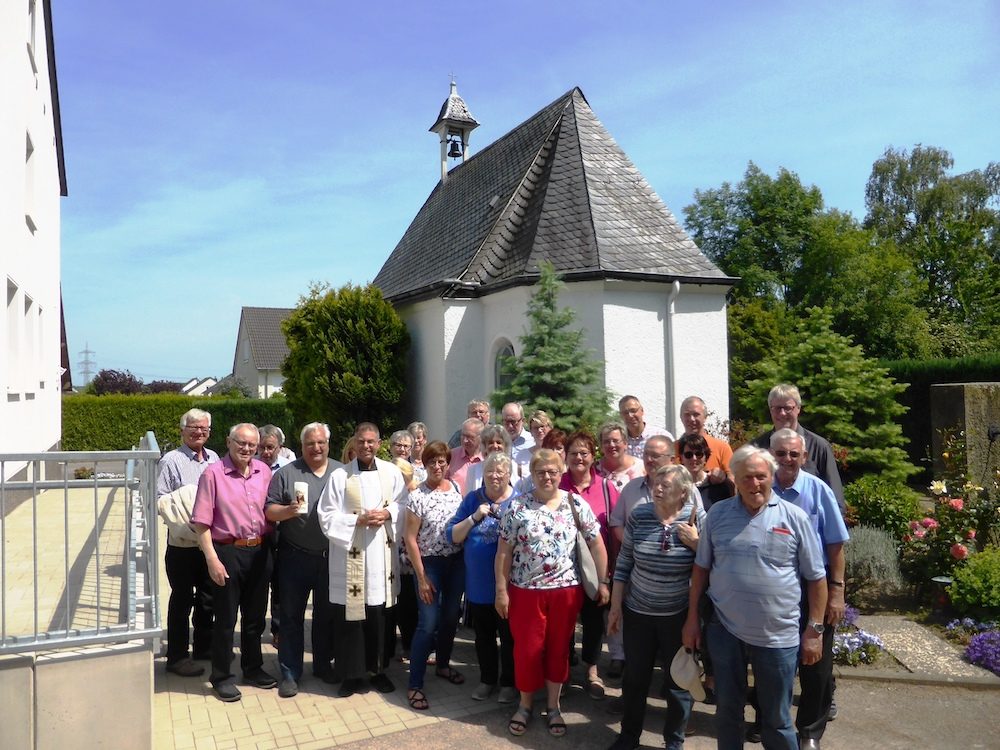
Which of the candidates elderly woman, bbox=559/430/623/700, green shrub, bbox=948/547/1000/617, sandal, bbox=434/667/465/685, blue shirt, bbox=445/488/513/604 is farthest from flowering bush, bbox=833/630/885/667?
sandal, bbox=434/667/465/685

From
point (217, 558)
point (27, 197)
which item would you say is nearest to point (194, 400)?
point (27, 197)

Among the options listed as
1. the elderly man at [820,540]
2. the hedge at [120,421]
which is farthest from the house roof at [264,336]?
the elderly man at [820,540]

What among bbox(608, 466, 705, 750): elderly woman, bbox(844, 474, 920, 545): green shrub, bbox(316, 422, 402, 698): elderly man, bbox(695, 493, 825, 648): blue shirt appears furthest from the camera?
bbox(844, 474, 920, 545): green shrub

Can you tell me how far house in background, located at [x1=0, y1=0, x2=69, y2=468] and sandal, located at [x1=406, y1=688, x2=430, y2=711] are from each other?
3656 millimetres

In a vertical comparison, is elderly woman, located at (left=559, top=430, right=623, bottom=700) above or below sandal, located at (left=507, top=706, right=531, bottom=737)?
above

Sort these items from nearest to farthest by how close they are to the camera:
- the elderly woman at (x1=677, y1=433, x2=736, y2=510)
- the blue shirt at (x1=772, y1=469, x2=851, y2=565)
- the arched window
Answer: the blue shirt at (x1=772, y1=469, x2=851, y2=565)
the elderly woman at (x1=677, y1=433, x2=736, y2=510)
the arched window

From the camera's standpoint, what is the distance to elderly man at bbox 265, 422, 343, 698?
4891 mm

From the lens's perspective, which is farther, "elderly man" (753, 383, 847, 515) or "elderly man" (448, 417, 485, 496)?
"elderly man" (448, 417, 485, 496)

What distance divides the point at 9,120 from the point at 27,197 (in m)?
3.10

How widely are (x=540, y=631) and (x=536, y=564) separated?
0.41 metres

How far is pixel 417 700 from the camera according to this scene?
4723 mm

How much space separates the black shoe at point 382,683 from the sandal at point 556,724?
3.93 feet

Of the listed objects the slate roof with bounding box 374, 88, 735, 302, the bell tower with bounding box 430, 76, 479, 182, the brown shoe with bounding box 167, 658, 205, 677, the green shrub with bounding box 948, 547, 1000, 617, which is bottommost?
the brown shoe with bounding box 167, 658, 205, 677

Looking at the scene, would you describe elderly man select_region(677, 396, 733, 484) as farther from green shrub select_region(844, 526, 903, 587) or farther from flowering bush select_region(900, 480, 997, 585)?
flowering bush select_region(900, 480, 997, 585)
